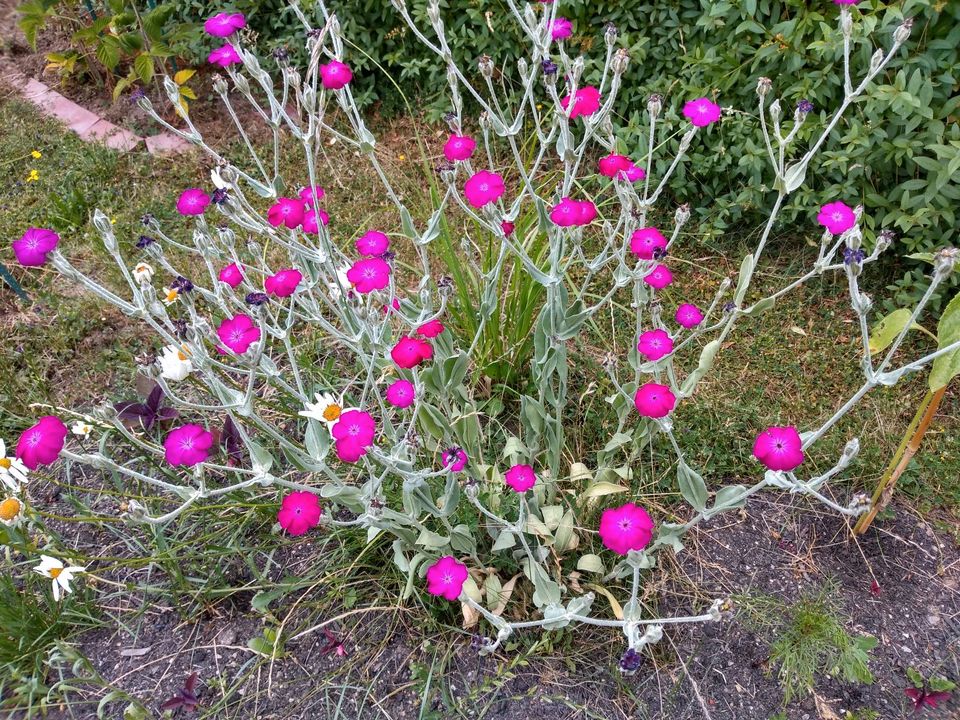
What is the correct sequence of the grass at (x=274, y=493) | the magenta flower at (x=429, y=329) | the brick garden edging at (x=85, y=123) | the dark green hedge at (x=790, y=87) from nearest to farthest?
1. the magenta flower at (x=429, y=329)
2. the grass at (x=274, y=493)
3. the dark green hedge at (x=790, y=87)
4. the brick garden edging at (x=85, y=123)

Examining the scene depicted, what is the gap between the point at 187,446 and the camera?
1451 mm

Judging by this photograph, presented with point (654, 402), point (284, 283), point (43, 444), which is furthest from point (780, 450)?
point (43, 444)

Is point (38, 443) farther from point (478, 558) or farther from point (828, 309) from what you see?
point (828, 309)

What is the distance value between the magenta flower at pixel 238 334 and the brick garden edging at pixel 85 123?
2.44m

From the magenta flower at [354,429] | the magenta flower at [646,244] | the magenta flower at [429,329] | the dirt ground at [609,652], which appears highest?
the magenta flower at [646,244]

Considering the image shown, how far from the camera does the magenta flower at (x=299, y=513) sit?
145 centimetres

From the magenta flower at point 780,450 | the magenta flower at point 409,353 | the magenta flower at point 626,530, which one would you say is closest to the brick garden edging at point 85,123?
the magenta flower at point 409,353

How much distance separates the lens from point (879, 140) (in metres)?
2.36

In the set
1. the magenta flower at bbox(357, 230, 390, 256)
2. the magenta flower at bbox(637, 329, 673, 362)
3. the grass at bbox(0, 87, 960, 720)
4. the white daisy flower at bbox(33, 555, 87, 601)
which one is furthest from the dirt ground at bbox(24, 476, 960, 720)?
the magenta flower at bbox(357, 230, 390, 256)

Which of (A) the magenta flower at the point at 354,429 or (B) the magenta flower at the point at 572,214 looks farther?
(B) the magenta flower at the point at 572,214

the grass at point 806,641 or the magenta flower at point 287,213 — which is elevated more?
the magenta flower at point 287,213

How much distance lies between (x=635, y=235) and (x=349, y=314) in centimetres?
71

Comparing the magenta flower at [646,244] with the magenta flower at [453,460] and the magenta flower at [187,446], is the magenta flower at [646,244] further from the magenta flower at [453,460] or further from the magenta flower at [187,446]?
the magenta flower at [187,446]

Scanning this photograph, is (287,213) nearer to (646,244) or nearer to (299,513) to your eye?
(299,513)
